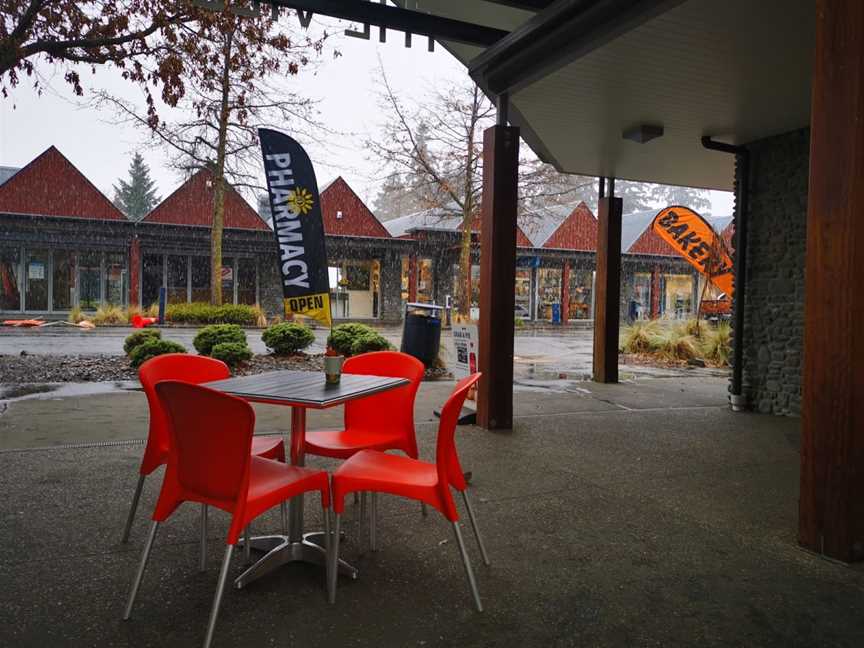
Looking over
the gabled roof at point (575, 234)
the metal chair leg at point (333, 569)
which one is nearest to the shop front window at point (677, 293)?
the gabled roof at point (575, 234)

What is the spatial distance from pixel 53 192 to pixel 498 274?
62.6 feet

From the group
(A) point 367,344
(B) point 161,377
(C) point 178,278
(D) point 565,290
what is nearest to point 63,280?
(C) point 178,278

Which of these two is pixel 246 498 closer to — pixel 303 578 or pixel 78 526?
pixel 303 578

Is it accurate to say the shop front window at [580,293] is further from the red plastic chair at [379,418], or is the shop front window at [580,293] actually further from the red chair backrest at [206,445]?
the red chair backrest at [206,445]

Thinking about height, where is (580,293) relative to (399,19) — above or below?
below

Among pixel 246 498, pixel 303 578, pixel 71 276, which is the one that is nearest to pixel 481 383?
pixel 303 578

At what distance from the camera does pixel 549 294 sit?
26266mm

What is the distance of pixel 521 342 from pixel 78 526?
46.4 ft

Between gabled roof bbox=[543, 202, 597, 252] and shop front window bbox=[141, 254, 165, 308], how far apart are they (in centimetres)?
1429

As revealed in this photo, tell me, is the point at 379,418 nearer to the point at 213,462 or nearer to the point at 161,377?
the point at 161,377

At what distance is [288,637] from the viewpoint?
7.15 ft

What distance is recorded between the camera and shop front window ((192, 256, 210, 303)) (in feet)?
69.6

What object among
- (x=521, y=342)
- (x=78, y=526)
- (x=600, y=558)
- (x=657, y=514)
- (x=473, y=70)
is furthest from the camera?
(x=521, y=342)

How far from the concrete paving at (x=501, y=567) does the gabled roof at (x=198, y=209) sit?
16750 millimetres
